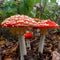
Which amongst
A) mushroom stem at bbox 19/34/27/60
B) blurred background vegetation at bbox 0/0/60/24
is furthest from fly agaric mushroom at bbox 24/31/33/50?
blurred background vegetation at bbox 0/0/60/24

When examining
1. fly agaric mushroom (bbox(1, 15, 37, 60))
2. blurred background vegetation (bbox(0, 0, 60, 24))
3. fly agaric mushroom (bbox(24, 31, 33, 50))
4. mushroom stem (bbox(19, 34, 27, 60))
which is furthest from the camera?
blurred background vegetation (bbox(0, 0, 60, 24))

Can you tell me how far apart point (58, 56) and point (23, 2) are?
1.24 metres

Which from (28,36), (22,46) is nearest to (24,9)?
(28,36)

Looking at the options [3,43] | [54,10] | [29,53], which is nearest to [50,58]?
[29,53]

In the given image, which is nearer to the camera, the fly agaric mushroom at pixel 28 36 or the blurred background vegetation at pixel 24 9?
the fly agaric mushroom at pixel 28 36

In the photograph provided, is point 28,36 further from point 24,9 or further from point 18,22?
point 18,22

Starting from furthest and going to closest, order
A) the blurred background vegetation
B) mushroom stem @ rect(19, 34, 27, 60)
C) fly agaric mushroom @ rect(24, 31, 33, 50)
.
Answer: the blurred background vegetation → fly agaric mushroom @ rect(24, 31, 33, 50) → mushroom stem @ rect(19, 34, 27, 60)

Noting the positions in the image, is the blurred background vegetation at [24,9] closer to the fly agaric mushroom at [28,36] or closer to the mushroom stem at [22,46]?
the fly agaric mushroom at [28,36]

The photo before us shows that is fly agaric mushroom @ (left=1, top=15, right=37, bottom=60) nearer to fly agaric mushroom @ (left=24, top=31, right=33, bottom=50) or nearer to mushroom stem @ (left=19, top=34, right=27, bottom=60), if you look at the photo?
mushroom stem @ (left=19, top=34, right=27, bottom=60)

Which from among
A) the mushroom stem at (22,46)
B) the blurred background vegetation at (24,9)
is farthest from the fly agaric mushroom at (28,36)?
the blurred background vegetation at (24,9)

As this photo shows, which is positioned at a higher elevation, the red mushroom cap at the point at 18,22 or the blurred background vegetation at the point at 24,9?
the red mushroom cap at the point at 18,22

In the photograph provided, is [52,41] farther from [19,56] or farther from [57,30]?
[19,56]

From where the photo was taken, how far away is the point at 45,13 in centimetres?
375

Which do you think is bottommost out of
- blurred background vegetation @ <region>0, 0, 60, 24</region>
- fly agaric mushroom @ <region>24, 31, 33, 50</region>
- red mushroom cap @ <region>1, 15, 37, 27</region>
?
fly agaric mushroom @ <region>24, 31, 33, 50</region>
